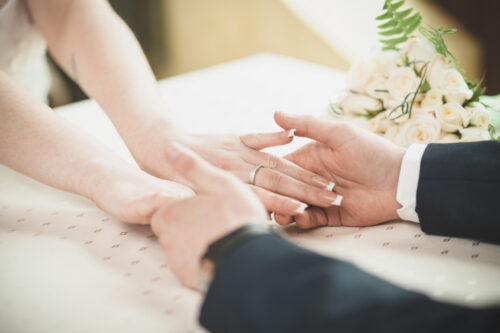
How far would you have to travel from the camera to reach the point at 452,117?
876 millimetres

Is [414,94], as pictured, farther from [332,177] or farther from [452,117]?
[332,177]

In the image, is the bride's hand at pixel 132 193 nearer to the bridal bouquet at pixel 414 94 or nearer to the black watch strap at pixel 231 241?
the black watch strap at pixel 231 241

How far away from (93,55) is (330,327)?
0.95 m

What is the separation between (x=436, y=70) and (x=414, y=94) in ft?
0.22

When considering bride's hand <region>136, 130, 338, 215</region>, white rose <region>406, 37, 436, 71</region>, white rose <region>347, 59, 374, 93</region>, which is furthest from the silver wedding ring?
white rose <region>406, 37, 436, 71</region>

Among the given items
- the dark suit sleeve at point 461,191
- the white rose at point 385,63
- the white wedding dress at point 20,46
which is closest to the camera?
the dark suit sleeve at point 461,191

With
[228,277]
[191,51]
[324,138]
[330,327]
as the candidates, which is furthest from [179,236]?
[191,51]

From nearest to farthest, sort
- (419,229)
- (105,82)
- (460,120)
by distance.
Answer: (419,229), (460,120), (105,82)

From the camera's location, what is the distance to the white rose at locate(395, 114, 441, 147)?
0.90 metres

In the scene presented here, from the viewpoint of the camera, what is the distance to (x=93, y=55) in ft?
3.65

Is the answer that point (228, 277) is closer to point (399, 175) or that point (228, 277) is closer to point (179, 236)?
point (179, 236)

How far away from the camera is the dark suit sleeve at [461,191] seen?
2.22 feet

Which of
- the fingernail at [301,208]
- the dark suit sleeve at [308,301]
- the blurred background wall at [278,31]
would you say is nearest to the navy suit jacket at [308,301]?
the dark suit sleeve at [308,301]

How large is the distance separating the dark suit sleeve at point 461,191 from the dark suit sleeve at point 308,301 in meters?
0.30
